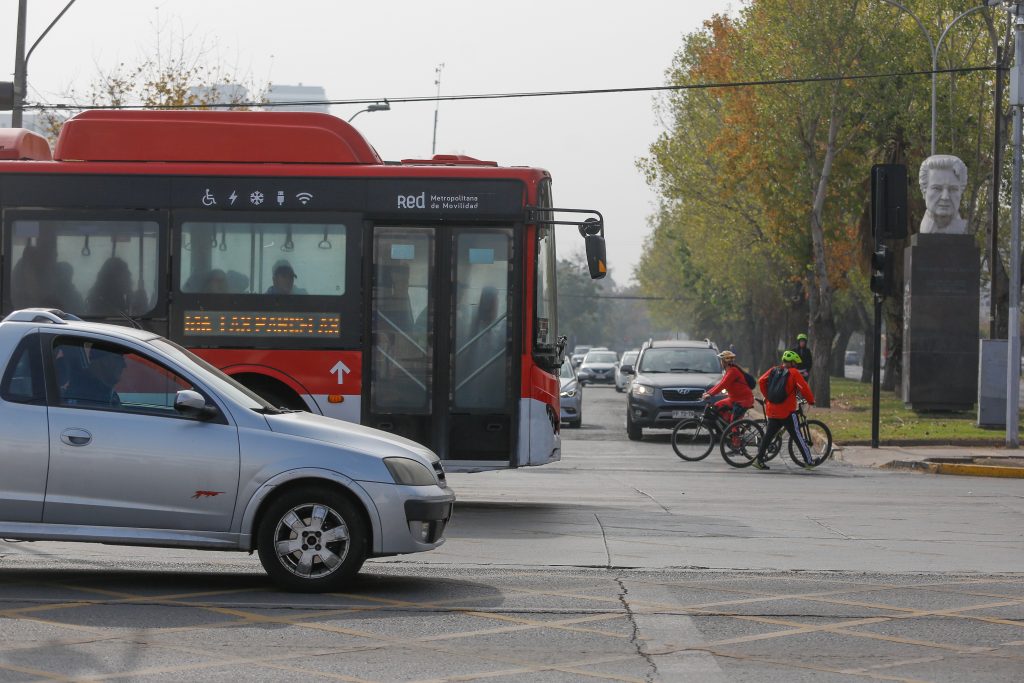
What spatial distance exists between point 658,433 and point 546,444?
49.8 ft

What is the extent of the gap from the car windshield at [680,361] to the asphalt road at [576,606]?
1248 cm

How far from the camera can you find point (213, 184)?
1462 centimetres

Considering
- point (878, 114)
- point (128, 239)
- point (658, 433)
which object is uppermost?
point (878, 114)

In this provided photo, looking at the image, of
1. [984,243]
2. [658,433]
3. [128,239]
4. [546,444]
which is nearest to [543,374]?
[546,444]

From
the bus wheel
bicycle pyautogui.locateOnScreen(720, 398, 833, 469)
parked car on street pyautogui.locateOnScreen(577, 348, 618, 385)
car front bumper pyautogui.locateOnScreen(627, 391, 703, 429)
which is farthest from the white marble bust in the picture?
parked car on street pyautogui.locateOnScreen(577, 348, 618, 385)

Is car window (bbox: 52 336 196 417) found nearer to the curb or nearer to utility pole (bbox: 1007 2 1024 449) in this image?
the curb

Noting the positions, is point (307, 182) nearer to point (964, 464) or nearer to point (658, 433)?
point (964, 464)

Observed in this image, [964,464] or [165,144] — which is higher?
[165,144]

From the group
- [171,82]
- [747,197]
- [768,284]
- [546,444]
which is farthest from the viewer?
[768,284]

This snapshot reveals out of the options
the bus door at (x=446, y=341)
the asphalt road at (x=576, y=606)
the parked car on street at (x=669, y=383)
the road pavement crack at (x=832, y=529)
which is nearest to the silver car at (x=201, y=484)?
the asphalt road at (x=576, y=606)

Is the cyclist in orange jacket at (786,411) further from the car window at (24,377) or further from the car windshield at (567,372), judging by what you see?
the car window at (24,377)

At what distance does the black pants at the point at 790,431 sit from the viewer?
2044 centimetres

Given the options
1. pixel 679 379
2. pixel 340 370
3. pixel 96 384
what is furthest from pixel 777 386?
pixel 96 384

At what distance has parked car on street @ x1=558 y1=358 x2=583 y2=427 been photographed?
98.8ft
